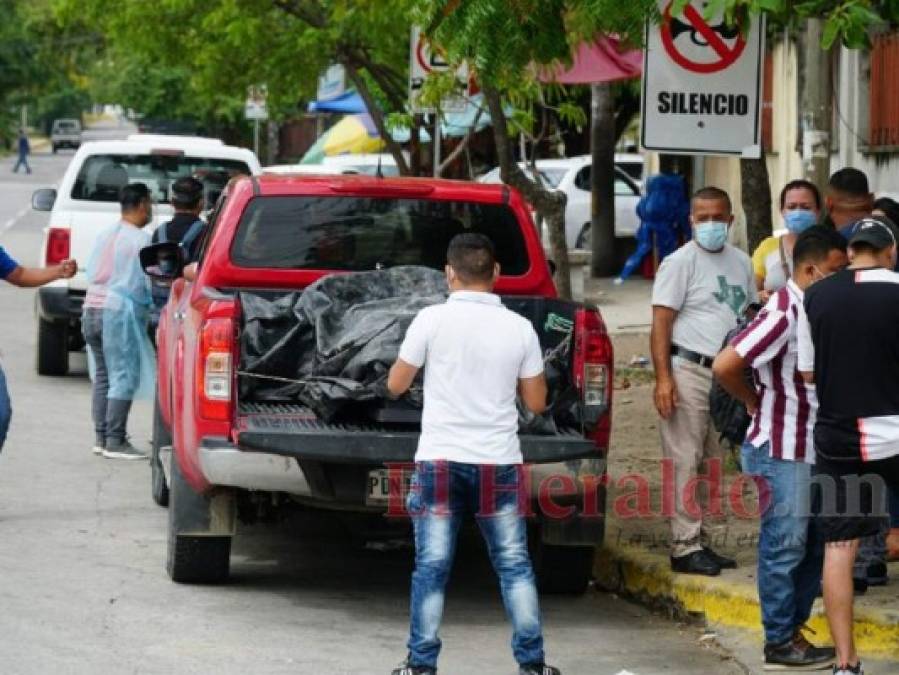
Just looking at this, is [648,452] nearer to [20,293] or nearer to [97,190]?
[97,190]

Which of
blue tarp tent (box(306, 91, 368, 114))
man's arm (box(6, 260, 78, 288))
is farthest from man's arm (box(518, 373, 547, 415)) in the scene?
blue tarp tent (box(306, 91, 368, 114))

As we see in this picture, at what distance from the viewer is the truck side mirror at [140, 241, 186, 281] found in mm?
10719

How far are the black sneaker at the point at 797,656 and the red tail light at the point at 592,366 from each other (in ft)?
4.36

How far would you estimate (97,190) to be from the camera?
16344 millimetres

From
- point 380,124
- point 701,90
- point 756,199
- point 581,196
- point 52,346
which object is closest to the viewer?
point 701,90

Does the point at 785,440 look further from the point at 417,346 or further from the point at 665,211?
the point at 665,211

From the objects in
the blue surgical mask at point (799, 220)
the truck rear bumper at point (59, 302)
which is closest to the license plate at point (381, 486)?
the blue surgical mask at point (799, 220)

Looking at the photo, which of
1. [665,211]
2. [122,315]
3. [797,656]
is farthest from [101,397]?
[665,211]

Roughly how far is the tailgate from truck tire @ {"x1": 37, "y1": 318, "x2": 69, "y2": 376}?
8.54 metres

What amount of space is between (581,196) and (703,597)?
2205 cm

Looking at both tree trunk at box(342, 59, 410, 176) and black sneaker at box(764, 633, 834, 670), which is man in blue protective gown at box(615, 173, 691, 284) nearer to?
tree trunk at box(342, 59, 410, 176)

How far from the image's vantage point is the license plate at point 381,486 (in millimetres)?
8195

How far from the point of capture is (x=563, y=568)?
361 inches

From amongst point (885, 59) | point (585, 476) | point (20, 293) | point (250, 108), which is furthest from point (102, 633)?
point (250, 108)
